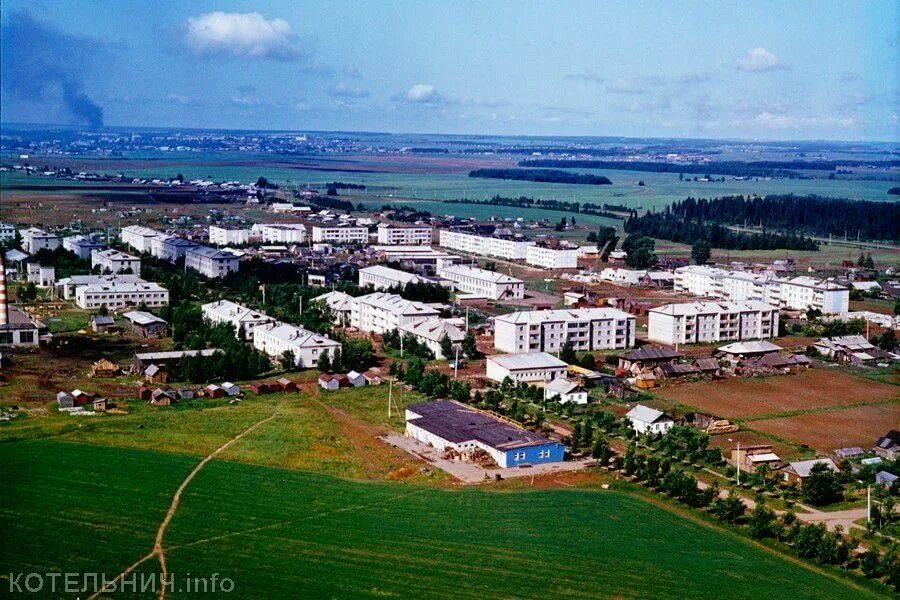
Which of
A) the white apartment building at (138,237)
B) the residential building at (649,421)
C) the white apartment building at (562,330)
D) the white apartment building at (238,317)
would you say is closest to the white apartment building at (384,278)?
the white apartment building at (238,317)

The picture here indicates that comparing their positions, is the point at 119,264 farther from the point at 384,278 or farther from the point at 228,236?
the point at 228,236

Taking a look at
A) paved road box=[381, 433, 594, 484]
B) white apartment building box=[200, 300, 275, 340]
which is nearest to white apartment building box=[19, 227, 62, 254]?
white apartment building box=[200, 300, 275, 340]

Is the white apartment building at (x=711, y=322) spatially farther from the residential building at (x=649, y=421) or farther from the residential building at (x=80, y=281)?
the residential building at (x=80, y=281)

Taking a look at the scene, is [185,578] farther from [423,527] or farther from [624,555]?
[624,555]

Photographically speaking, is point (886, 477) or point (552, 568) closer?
point (552, 568)

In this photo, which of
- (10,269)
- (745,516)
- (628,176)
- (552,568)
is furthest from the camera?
(628,176)

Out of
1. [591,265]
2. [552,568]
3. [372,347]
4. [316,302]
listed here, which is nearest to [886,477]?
[552,568]

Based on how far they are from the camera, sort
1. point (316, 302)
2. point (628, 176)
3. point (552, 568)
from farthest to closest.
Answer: point (628, 176), point (316, 302), point (552, 568)
